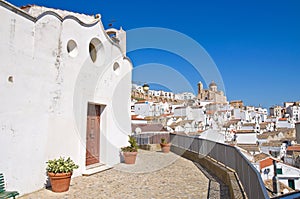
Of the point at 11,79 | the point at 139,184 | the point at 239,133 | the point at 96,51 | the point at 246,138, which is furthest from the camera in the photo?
the point at 239,133

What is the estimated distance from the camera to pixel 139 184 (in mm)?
7598

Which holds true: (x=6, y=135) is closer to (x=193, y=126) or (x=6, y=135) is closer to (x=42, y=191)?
(x=42, y=191)

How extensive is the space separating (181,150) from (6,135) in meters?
10.2

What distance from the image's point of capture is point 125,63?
11609mm

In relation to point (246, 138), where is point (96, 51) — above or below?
above

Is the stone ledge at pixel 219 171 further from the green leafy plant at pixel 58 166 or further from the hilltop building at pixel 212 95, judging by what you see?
the hilltop building at pixel 212 95

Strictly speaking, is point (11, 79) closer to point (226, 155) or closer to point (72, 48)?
point (72, 48)

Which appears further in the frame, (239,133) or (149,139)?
(239,133)

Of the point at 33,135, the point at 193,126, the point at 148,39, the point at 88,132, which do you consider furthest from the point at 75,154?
the point at 193,126

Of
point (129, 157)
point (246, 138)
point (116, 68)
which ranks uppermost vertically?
point (116, 68)

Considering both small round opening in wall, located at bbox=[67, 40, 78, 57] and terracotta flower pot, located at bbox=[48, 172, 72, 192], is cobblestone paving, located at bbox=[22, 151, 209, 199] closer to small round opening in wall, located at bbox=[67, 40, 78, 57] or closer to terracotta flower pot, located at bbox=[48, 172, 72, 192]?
terracotta flower pot, located at bbox=[48, 172, 72, 192]

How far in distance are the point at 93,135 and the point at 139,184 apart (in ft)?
9.79

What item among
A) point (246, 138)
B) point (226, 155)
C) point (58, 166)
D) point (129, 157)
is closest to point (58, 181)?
point (58, 166)

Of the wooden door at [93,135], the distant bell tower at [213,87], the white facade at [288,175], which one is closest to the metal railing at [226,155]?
the wooden door at [93,135]
